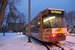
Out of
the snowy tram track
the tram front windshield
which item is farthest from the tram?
the snowy tram track

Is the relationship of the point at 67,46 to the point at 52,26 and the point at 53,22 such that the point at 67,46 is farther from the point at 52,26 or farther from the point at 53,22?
the point at 53,22

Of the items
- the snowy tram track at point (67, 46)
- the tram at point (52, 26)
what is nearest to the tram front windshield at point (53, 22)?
the tram at point (52, 26)

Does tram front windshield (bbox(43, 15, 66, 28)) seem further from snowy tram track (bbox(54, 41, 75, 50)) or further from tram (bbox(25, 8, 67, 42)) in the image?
snowy tram track (bbox(54, 41, 75, 50))

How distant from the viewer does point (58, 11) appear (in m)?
7.10

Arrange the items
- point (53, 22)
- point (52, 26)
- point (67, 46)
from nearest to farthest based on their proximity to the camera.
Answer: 1. point (67, 46)
2. point (52, 26)
3. point (53, 22)

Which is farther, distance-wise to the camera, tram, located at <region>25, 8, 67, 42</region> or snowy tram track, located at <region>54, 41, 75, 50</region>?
tram, located at <region>25, 8, 67, 42</region>

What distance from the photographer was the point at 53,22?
6.70 m

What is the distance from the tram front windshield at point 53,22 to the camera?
666cm

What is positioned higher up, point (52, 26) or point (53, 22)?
point (53, 22)

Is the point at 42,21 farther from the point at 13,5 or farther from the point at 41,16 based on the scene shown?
the point at 13,5

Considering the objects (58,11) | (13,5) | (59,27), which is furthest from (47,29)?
(13,5)

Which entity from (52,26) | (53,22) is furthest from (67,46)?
(53,22)

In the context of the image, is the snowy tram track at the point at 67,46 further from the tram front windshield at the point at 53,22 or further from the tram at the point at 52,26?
the tram front windshield at the point at 53,22

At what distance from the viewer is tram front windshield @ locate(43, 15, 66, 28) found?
262 inches
